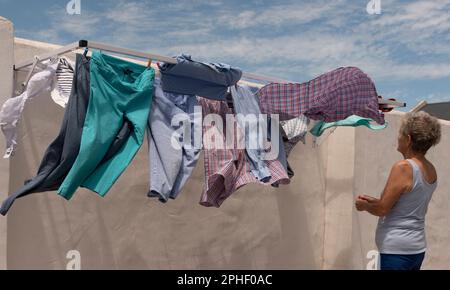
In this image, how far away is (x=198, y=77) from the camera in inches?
135

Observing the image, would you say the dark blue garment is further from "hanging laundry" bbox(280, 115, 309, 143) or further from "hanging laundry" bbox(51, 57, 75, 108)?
"hanging laundry" bbox(51, 57, 75, 108)

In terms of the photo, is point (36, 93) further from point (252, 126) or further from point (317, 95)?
point (317, 95)

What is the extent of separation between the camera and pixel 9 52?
3527 millimetres

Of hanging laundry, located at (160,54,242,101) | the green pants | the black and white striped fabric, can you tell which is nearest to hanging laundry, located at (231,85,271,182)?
hanging laundry, located at (160,54,242,101)

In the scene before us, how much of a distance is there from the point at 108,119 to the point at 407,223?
159cm

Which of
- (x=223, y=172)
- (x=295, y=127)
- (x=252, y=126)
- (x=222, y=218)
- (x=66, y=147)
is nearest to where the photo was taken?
(x=66, y=147)

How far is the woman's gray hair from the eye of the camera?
2.69 metres

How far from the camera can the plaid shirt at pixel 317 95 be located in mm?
3783

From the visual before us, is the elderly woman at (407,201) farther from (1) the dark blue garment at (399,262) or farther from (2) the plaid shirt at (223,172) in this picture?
(2) the plaid shirt at (223,172)

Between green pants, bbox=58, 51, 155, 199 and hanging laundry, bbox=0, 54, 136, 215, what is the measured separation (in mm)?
41

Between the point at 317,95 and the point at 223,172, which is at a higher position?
the point at 317,95

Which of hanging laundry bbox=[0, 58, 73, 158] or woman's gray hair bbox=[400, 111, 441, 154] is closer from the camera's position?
woman's gray hair bbox=[400, 111, 441, 154]

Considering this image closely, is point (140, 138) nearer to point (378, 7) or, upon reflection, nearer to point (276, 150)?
point (276, 150)

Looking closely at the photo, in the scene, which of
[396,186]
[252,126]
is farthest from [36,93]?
[396,186]
